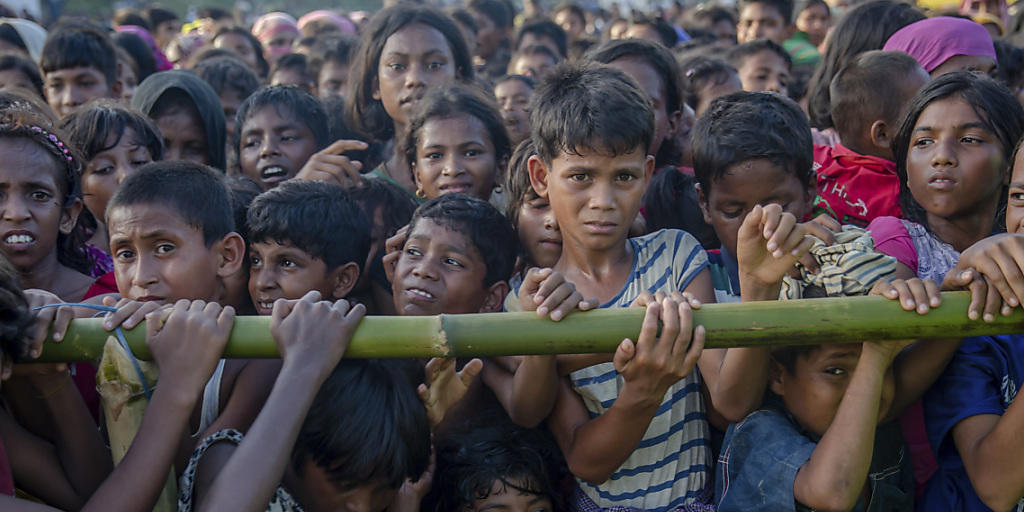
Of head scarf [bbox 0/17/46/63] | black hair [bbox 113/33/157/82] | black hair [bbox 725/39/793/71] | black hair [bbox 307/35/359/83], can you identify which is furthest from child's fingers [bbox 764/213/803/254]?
head scarf [bbox 0/17/46/63]

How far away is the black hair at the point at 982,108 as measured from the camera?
296 centimetres

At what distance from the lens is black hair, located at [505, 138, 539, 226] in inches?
139

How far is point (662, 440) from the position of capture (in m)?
2.75

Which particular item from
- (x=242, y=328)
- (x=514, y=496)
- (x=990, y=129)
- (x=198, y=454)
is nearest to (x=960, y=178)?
(x=990, y=129)

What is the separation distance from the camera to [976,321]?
2.00 meters

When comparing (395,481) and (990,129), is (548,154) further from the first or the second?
(990,129)

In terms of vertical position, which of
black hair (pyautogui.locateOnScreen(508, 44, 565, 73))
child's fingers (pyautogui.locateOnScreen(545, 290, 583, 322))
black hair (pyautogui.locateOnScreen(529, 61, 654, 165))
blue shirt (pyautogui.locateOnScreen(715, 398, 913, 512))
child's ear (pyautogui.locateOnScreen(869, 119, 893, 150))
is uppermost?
black hair (pyautogui.locateOnScreen(508, 44, 565, 73))

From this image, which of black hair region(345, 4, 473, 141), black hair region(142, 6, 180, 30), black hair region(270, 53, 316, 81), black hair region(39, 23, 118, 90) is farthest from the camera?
black hair region(142, 6, 180, 30)

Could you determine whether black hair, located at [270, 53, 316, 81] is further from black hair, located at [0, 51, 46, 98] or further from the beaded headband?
the beaded headband

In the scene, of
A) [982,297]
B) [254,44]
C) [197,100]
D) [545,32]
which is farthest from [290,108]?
[254,44]

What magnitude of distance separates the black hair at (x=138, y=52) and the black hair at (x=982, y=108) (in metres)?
6.07

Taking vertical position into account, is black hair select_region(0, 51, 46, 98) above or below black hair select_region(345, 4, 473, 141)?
above

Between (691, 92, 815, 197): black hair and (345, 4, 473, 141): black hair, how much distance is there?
2261mm

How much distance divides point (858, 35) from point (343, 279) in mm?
3391
